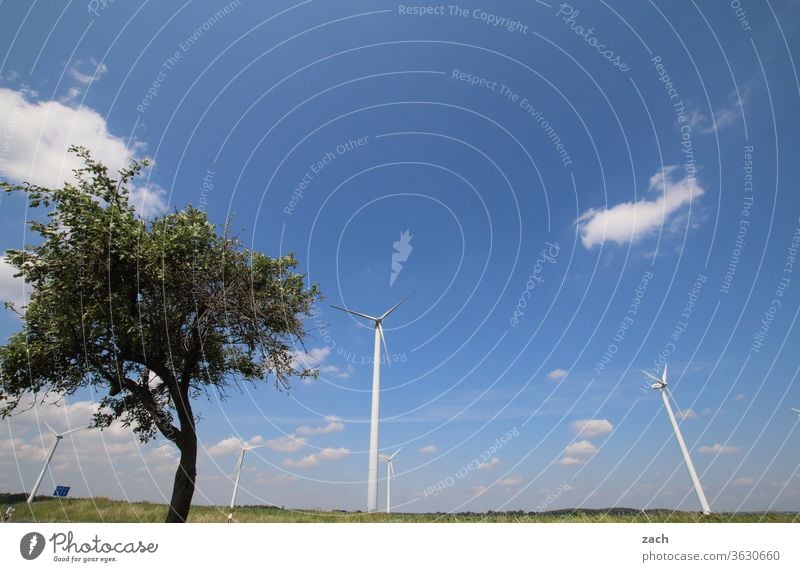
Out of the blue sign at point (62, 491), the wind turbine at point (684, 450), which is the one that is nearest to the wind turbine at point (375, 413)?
the blue sign at point (62, 491)

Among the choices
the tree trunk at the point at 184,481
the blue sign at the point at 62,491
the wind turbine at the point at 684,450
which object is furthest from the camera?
the wind turbine at the point at 684,450

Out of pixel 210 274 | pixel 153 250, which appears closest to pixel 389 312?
pixel 210 274

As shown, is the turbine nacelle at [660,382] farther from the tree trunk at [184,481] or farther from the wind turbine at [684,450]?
the tree trunk at [184,481]

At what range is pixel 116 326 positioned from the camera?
19938 millimetres

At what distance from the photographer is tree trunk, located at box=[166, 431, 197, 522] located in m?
18.3

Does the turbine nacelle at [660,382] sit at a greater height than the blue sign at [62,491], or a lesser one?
greater

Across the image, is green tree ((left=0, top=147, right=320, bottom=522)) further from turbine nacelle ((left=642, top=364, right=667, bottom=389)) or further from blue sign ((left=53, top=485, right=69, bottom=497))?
turbine nacelle ((left=642, top=364, right=667, bottom=389))

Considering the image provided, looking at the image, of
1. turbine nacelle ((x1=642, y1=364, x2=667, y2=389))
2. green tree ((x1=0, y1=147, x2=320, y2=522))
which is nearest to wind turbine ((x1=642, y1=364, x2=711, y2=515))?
turbine nacelle ((x1=642, y1=364, x2=667, y2=389))

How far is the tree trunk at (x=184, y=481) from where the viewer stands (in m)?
18.3

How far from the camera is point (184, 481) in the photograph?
18.8 m

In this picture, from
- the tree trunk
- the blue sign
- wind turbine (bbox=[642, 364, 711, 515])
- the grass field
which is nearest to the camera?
the grass field
